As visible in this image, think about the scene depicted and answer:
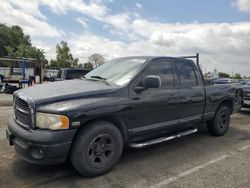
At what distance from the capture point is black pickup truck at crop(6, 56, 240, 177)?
350 cm

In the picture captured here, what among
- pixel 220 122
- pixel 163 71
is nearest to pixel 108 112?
pixel 163 71

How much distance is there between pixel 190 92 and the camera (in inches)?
210

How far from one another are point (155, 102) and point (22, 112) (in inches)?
83.5

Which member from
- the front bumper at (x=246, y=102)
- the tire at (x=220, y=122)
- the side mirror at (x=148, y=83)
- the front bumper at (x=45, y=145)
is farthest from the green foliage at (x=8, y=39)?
the front bumper at (x=45, y=145)

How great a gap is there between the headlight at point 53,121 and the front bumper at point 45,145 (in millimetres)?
65

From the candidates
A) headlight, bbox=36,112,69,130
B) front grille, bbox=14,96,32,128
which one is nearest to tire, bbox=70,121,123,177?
headlight, bbox=36,112,69,130

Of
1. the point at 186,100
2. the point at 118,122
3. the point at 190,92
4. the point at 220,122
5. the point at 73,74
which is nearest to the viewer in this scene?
the point at 118,122

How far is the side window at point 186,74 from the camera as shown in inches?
209

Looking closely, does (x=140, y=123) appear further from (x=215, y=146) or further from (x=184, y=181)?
(x=215, y=146)

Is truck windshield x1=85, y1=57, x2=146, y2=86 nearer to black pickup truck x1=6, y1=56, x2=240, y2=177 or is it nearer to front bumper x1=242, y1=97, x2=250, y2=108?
black pickup truck x1=6, y1=56, x2=240, y2=177

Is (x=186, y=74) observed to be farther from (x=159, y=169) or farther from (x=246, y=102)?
(x=246, y=102)

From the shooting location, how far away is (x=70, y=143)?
3568 mm

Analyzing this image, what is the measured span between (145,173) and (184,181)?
59 cm

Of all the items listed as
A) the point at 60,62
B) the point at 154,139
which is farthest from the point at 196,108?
the point at 60,62
